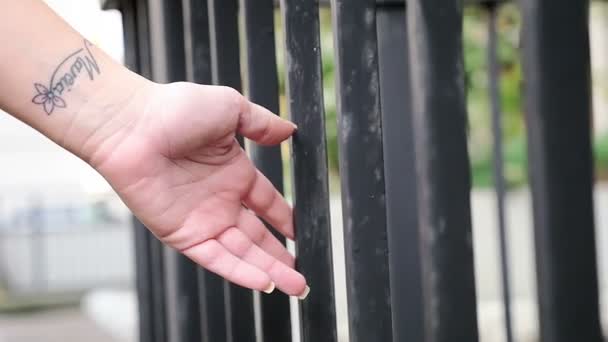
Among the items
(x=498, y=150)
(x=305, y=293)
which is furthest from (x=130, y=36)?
(x=498, y=150)

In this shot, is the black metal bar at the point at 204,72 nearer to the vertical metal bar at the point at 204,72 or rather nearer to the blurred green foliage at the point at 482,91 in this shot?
the vertical metal bar at the point at 204,72

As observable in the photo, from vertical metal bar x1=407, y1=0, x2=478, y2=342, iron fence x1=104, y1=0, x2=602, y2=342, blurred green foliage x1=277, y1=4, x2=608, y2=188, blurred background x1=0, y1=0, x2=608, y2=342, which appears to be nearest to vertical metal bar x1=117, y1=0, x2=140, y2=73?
iron fence x1=104, y1=0, x2=602, y2=342

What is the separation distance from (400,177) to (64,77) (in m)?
0.86

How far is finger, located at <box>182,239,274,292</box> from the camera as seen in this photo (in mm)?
1165

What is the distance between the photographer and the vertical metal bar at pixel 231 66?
4.50 feet

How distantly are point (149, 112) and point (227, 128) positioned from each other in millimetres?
112

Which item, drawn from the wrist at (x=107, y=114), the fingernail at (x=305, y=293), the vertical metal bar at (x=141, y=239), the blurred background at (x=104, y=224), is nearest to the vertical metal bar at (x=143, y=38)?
the vertical metal bar at (x=141, y=239)

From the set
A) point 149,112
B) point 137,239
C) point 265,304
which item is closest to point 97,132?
point 149,112

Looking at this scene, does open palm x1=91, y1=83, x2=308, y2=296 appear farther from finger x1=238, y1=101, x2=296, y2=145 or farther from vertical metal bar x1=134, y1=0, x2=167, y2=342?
vertical metal bar x1=134, y1=0, x2=167, y2=342

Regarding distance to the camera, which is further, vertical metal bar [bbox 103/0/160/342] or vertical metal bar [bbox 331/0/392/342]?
vertical metal bar [bbox 103/0/160/342]

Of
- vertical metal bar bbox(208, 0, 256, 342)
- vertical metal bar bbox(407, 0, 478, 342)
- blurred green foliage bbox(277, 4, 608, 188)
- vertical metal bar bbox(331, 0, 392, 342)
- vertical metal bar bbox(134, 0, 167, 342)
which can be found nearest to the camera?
vertical metal bar bbox(407, 0, 478, 342)

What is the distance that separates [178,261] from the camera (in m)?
1.70

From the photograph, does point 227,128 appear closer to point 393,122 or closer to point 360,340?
point 360,340

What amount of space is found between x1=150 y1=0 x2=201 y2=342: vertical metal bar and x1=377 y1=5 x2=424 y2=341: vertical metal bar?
0.45 m
